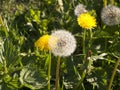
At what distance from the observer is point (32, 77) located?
192 centimetres

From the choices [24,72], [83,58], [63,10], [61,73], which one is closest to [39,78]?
[24,72]

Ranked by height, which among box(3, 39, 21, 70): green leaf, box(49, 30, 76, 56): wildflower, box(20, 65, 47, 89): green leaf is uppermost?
box(49, 30, 76, 56): wildflower

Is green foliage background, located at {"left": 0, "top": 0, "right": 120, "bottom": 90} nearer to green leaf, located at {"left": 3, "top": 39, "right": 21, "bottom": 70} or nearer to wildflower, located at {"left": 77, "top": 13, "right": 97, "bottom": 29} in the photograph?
green leaf, located at {"left": 3, "top": 39, "right": 21, "bottom": 70}

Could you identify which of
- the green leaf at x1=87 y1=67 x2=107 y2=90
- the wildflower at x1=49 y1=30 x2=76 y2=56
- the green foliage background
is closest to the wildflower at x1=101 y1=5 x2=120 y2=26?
the green foliage background

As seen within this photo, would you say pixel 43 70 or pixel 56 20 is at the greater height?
pixel 56 20

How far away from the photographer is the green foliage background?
1.93 metres

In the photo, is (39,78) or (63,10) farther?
(63,10)

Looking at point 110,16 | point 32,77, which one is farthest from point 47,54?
point 110,16

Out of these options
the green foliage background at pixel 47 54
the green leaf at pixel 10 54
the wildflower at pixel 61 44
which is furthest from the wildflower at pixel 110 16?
the green leaf at pixel 10 54

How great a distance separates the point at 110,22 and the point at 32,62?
1.70 ft

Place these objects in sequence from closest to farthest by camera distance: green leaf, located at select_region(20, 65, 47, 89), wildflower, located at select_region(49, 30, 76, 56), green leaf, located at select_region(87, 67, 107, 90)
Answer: wildflower, located at select_region(49, 30, 76, 56), green leaf, located at select_region(20, 65, 47, 89), green leaf, located at select_region(87, 67, 107, 90)

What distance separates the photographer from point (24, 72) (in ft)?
6.30

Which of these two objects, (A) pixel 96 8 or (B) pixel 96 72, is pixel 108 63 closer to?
(B) pixel 96 72

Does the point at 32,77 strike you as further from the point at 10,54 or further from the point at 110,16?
the point at 110,16
